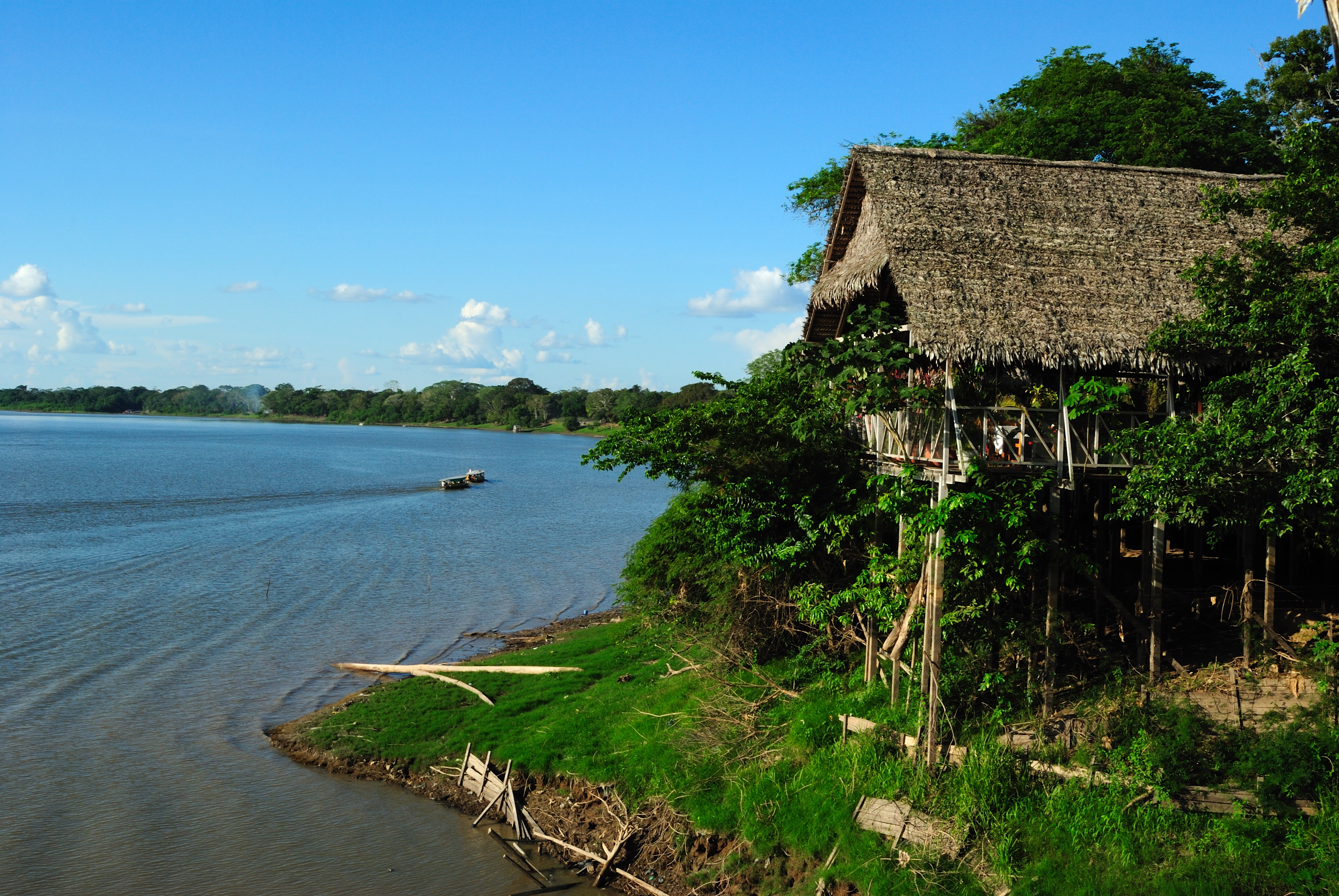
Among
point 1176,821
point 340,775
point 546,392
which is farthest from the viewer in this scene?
point 546,392

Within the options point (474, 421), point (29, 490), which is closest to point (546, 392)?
point (474, 421)

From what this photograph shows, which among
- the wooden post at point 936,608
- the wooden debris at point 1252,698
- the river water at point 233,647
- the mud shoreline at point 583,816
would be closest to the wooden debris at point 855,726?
the wooden post at point 936,608

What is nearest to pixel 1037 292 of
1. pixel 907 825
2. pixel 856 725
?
pixel 856 725

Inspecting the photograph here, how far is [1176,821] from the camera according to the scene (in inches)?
416

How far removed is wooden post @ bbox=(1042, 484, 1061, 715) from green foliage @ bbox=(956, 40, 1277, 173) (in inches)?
688

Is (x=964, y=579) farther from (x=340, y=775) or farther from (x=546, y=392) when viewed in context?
(x=546, y=392)

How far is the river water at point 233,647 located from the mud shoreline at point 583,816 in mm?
342

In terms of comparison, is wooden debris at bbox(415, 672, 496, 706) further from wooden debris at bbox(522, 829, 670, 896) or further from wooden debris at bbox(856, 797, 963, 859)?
wooden debris at bbox(856, 797, 963, 859)

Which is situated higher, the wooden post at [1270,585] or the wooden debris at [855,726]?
the wooden post at [1270,585]

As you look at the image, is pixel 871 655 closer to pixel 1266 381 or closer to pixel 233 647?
pixel 1266 381

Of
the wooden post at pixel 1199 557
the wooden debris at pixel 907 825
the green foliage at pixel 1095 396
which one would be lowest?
the wooden debris at pixel 907 825

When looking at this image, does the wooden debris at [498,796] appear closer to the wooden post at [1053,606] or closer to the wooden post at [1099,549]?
the wooden post at [1053,606]

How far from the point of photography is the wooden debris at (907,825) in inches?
435

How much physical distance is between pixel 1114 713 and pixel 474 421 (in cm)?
17314
